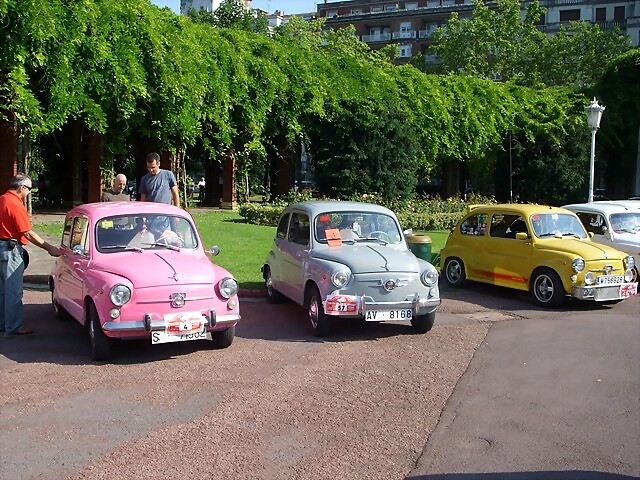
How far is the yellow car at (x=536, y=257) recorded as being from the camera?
10898mm

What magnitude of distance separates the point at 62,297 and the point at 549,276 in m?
7.42

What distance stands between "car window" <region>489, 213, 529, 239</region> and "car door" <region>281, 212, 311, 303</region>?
12.9ft

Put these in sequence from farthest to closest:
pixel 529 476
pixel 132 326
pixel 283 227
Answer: pixel 283 227 < pixel 132 326 < pixel 529 476

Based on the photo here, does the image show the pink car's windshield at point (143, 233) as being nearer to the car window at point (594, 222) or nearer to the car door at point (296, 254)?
the car door at point (296, 254)

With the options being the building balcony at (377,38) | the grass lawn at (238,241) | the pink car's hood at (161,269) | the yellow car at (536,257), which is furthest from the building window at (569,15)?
the pink car's hood at (161,269)

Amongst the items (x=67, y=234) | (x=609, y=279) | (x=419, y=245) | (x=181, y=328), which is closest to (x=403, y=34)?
(x=419, y=245)

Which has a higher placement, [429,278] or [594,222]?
[594,222]

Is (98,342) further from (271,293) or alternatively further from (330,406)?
(271,293)

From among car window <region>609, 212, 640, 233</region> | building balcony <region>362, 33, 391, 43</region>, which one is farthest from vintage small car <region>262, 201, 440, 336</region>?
building balcony <region>362, 33, 391, 43</region>

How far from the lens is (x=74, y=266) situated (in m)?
8.30

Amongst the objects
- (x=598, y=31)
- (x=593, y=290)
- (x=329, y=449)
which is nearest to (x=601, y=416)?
(x=329, y=449)

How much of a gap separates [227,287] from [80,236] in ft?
7.06

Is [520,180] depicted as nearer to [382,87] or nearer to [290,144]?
[382,87]

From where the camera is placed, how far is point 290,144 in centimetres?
2923
